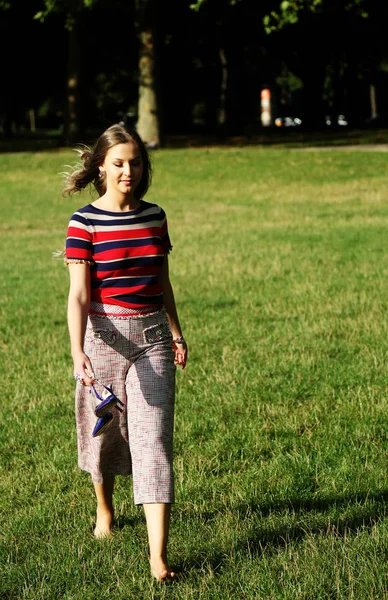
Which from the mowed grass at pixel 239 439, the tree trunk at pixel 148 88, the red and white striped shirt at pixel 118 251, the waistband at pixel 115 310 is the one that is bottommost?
the mowed grass at pixel 239 439

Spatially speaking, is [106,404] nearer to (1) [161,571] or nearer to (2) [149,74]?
(1) [161,571]

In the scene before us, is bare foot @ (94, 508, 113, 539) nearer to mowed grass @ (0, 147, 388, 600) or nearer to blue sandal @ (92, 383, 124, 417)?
mowed grass @ (0, 147, 388, 600)

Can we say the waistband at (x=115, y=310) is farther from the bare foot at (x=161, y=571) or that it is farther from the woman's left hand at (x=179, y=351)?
the bare foot at (x=161, y=571)

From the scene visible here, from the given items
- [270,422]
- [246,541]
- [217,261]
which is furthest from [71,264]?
[217,261]

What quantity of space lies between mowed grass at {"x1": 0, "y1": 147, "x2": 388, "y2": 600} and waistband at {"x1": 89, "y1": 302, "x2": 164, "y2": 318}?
972 millimetres

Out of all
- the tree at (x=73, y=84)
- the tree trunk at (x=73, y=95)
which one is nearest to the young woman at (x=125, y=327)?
the tree at (x=73, y=84)

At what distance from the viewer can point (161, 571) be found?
3850 mm

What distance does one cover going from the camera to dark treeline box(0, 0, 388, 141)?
3553cm

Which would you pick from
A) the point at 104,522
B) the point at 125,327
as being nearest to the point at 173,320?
the point at 125,327

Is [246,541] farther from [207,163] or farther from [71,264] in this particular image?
[207,163]

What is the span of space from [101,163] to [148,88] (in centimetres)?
2961

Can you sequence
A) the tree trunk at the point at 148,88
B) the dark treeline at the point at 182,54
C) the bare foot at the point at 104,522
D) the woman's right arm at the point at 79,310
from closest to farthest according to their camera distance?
1. the woman's right arm at the point at 79,310
2. the bare foot at the point at 104,522
3. the tree trunk at the point at 148,88
4. the dark treeline at the point at 182,54

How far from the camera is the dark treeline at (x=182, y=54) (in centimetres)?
3553

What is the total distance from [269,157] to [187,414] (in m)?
23.6
